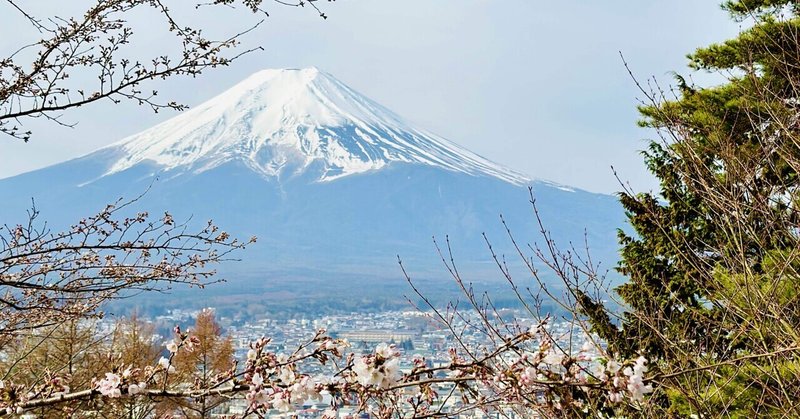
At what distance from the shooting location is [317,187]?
15588cm

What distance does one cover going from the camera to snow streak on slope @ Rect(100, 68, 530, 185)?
159m

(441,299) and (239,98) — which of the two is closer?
(441,299)

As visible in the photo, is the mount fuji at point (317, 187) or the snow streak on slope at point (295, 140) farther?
the snow streak on slope at point (295, 140)

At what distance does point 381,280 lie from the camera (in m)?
125

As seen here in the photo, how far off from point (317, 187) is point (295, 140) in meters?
14.5

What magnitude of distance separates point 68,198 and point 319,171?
49.7 metres

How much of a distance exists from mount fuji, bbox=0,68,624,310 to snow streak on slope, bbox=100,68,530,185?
308 millimetres

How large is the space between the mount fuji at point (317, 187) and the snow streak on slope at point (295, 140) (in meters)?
0.31

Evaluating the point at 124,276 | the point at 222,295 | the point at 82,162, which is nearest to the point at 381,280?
the point at 222,295

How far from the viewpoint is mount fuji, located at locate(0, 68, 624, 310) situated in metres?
139

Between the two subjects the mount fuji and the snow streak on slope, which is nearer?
the mount fuji

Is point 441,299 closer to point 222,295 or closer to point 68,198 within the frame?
point 222,295

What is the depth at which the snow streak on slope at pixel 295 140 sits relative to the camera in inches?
6255

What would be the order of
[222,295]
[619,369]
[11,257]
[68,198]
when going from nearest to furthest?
[619,369]
[11,257]
[222,295]
[68,198]
